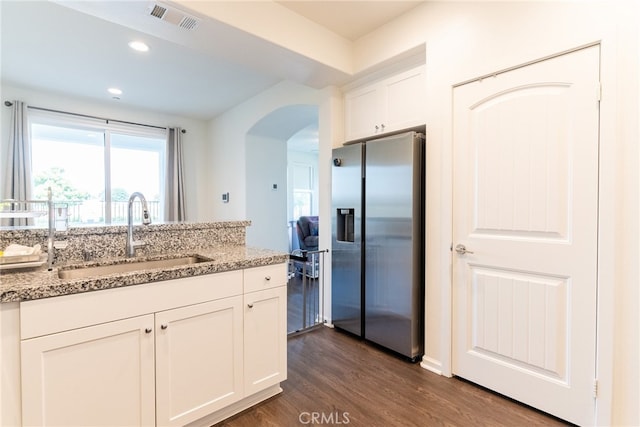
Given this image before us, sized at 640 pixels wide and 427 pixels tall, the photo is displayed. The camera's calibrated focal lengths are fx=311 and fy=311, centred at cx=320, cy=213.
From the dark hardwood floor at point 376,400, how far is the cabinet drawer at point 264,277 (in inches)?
27.7

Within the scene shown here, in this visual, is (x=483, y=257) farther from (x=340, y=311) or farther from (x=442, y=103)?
(x=340, y=311)

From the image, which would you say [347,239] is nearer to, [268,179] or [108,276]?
[108,276]

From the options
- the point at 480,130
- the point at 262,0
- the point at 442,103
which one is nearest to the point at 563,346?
the point at 480,130

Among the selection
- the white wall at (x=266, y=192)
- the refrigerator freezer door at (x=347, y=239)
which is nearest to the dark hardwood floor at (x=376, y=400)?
the refrigerator freezer door at (x=347, y=239)

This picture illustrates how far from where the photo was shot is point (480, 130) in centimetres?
199

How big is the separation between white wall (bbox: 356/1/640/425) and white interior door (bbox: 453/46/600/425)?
0.05 metres

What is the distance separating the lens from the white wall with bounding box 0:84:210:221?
3.87 metres

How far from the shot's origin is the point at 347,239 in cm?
292

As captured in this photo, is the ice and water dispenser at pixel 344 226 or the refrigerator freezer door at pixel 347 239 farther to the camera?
the ice and water dispenser at pixel 344 226

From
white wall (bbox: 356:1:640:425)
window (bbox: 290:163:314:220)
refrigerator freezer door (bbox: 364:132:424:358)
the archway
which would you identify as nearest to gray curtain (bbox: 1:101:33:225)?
the archway

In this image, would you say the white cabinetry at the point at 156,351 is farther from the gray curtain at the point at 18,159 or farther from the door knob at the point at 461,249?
the gray curtain at the point at 18,159

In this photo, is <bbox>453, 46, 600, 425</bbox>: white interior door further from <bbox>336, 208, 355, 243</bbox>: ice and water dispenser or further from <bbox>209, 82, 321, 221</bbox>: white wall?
<bbox>209, 82, 321, 221</bbox>: white wall

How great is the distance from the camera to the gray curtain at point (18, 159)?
383cm

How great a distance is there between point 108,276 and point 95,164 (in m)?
4.19
